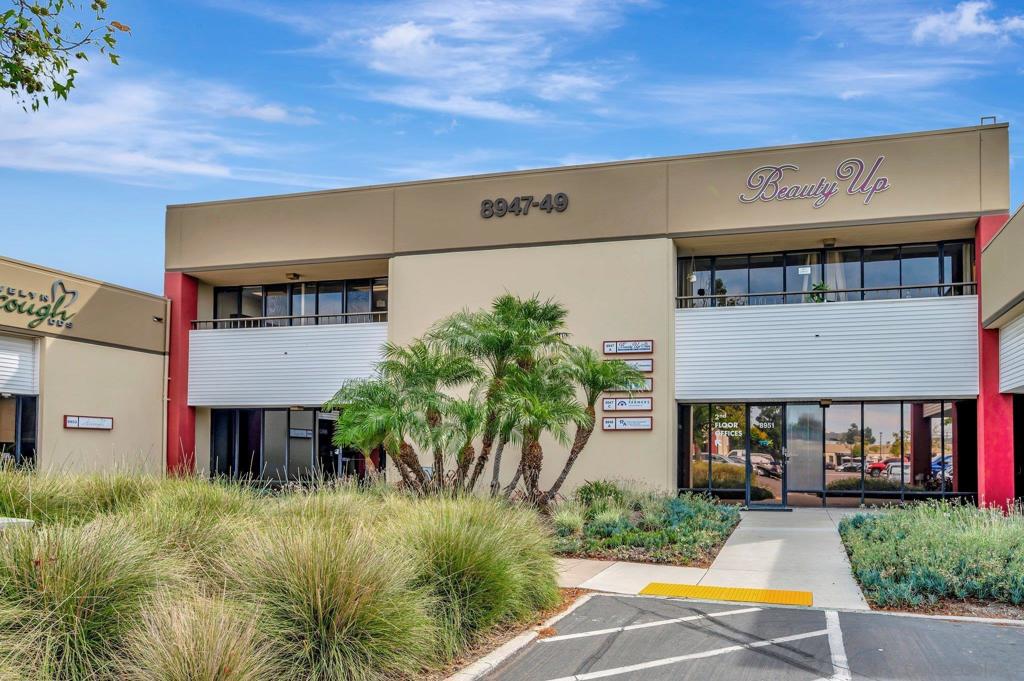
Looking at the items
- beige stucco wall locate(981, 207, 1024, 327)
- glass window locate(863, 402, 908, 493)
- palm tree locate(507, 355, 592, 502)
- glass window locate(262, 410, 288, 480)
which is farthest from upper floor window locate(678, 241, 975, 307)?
glass window locate(262, 410, 288, 480)

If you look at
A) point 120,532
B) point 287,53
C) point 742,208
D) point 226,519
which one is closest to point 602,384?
point 742,208

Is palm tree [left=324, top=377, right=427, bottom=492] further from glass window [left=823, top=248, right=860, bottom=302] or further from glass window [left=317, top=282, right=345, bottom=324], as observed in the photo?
glass window [left=823, top=248, right=860, bottom=302]

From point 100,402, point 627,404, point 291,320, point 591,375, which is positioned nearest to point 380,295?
point 291,320

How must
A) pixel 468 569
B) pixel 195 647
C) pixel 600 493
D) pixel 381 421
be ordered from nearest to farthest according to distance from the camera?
pixel 195 647 < pixel 468 569 < pixel 381 421 < pixel 600 493

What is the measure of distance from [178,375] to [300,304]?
13.3ft

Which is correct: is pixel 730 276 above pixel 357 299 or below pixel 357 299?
above

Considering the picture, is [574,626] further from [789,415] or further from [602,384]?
[789,415]

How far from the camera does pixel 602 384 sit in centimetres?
1764

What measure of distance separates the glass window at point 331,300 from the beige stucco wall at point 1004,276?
16.7 m

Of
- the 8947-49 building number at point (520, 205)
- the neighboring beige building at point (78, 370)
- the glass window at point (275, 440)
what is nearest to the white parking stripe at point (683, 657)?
the neighboring beige building at point (78, 370)

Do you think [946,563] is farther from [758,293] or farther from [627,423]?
[758,293]

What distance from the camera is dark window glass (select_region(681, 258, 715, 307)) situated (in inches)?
902

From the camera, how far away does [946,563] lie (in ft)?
35.0

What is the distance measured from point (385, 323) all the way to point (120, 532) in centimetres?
1745
